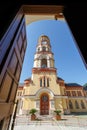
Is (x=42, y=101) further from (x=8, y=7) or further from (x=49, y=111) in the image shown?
(x=8, y=7)

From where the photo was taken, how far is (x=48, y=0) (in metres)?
1.89

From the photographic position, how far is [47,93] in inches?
669

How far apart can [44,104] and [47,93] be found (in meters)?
1.99

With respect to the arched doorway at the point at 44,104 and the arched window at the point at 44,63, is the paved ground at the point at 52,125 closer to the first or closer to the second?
the arched doorway at the point at 44,104

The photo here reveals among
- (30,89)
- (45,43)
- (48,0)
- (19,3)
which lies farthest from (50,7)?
(45,43)

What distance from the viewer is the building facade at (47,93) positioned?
1599 cm

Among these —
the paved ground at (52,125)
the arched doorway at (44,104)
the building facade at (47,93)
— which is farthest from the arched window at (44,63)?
the paved ground at (52,125)

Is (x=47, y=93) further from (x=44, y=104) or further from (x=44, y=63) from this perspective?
(x=44, y=63)

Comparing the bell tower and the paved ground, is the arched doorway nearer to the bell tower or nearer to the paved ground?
the paved ground

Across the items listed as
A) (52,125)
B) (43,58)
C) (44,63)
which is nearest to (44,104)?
(52,125)

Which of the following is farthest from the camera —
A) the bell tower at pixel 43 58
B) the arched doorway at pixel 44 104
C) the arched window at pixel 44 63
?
the arched window at pixel 44 63

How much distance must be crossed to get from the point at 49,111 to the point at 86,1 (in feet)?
54.6

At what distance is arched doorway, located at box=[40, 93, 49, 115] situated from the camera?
52.4 feet

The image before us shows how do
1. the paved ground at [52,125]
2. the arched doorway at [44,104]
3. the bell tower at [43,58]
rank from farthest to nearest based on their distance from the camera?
the bell tower at [43,58]
the arched doorway at [44,104]
the paved ground at [52,125]
